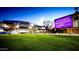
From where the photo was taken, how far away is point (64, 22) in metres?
3.08

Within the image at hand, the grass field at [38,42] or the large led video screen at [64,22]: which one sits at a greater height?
the large led video screen at [64,22]

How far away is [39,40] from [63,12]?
600 millimetres

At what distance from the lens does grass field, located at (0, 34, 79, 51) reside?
2.99m

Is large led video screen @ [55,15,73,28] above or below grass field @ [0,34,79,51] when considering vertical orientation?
above

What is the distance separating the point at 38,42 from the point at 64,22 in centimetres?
54

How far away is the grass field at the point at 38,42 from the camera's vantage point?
2.99m

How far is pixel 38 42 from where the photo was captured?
304 centimetres

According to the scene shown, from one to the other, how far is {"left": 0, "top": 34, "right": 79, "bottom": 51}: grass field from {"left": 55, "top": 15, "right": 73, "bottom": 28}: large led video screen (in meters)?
0.18

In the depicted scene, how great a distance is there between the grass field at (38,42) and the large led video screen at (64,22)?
0.18 metres

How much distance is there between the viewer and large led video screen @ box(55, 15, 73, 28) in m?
3.05

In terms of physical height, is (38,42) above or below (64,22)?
below
